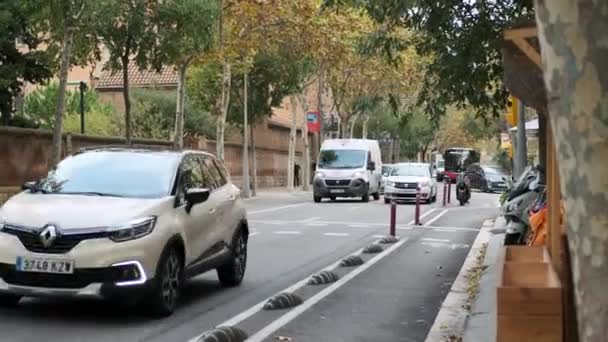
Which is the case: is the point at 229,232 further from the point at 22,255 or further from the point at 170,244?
the point at 22,255

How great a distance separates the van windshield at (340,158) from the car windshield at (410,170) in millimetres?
1504

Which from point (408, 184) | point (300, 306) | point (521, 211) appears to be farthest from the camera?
point (408, 184)

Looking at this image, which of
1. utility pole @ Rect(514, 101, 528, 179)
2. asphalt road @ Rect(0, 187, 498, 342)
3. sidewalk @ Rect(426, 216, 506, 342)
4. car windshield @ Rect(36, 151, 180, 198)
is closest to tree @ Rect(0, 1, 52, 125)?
asphalt road @ Rect(0, 187, 498, 342)

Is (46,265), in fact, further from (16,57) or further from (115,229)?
(16,57)

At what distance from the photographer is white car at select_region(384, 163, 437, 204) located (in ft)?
107

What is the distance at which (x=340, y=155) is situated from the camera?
112 feet

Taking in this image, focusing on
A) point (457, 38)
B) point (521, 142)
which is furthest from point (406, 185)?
point (457, 38)

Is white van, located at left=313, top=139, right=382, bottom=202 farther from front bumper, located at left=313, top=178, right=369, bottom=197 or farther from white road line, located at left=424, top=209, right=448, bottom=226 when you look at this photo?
white road line, located at left=424, top=209, right=448, bottom=226

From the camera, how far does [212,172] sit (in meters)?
10.0

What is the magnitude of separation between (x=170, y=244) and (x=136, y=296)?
64 cm

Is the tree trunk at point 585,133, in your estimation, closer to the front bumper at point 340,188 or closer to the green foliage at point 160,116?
the front bumper at point 340,188

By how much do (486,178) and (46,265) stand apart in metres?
47.8

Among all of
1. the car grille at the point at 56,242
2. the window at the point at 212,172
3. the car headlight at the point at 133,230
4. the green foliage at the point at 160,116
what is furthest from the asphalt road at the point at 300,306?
the green foliage at the point at 160,116

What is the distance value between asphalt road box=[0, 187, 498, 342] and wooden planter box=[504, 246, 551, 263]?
4.40ft
